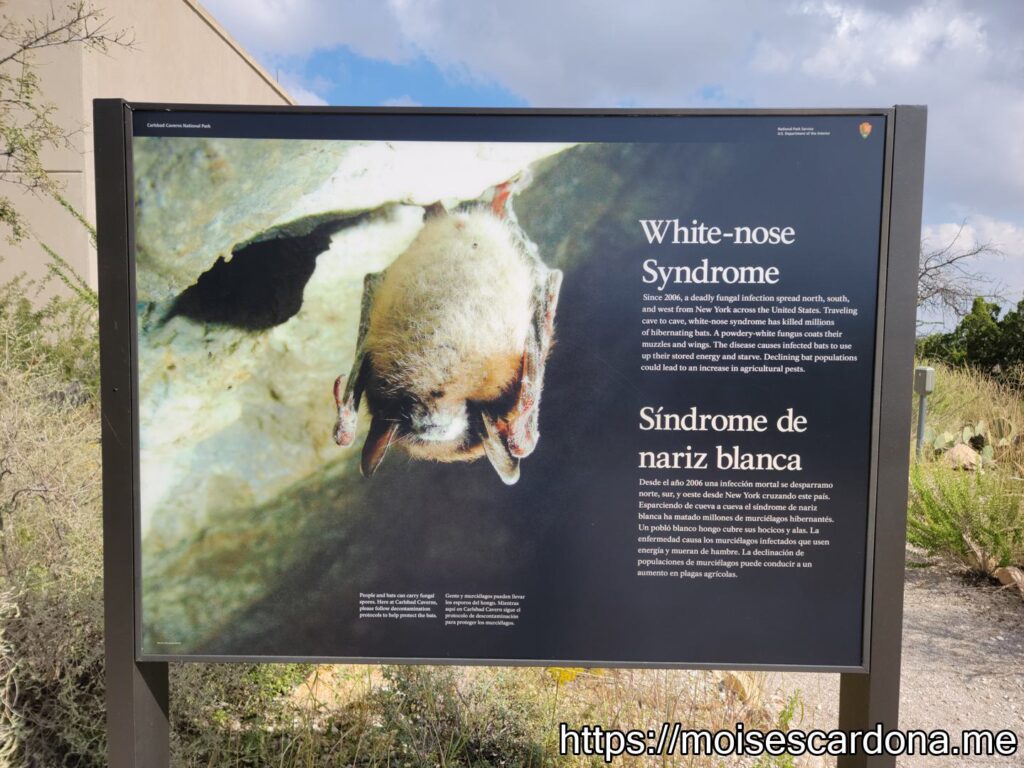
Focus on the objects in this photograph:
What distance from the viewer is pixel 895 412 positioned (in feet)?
6.66

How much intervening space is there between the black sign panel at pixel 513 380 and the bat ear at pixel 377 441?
0.5 inches

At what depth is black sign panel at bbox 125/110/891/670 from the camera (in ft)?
6.68

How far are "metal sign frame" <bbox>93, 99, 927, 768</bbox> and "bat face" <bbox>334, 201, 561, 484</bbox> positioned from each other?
0.51m

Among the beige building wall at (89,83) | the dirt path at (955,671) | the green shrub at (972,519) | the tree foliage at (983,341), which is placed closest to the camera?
the dirt path at (955,671)

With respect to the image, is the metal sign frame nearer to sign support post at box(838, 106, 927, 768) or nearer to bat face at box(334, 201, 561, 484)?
sign support post at box(838, 106, 927, 768)

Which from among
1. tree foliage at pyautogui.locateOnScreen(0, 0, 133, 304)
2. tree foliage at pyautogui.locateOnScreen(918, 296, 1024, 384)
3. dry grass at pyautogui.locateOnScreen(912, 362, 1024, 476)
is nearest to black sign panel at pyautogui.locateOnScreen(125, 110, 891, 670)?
tree foliage at pyautogui.locateOnScreen(0, 0, 133, 304)

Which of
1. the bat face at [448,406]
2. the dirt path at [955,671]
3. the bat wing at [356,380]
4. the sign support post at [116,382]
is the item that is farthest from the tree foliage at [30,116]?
the dirt path at [955,671]

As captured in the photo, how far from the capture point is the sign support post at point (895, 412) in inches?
79.2

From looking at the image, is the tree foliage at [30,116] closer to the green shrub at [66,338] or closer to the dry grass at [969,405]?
the green shrub at [66,338]

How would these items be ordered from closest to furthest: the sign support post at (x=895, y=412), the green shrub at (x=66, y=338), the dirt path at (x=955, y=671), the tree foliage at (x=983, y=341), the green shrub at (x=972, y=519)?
the sign support post at (x=895, y=412) → the dirt path at (x=955, y=671) → the green shrub at (x=972, y=519) → the green shrub at (x=66, y=338) → the tree foliage at (x=983, y=341)

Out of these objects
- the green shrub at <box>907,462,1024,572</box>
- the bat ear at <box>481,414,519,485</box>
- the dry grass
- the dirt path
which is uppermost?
the bat ear at <box>481,414,519,485</box>

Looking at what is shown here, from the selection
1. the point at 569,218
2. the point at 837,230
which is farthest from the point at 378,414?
the point at 837,230

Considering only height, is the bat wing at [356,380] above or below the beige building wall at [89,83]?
below

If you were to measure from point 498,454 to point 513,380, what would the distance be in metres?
0.25
